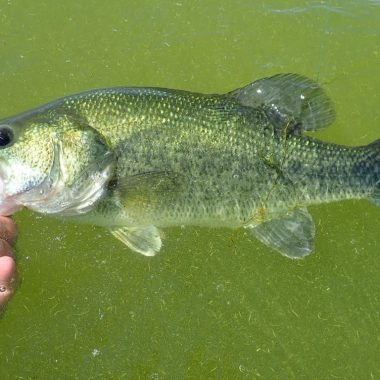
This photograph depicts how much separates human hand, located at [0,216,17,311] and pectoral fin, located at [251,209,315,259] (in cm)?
158

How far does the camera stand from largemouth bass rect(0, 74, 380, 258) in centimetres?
285

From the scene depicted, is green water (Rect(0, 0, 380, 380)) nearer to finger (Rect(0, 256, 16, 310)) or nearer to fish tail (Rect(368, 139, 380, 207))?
finger (Rect(0, 256, 16, 310))

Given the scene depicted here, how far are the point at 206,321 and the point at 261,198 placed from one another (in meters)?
0.91

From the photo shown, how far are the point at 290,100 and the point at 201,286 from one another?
1376mm

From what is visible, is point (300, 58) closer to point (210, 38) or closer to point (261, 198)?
point (210, 38)

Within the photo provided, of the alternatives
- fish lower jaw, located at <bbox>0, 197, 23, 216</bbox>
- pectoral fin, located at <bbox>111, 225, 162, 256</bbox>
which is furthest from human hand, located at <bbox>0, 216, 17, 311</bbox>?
pectoral fin, located at <bbox>111, 225, 162, 256</bbox>

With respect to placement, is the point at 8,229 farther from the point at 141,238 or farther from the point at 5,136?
the point at 141,238

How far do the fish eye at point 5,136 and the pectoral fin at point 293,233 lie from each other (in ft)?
5.26

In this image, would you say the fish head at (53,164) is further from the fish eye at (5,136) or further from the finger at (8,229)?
the finger at (8,229)

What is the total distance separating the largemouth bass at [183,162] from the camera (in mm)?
2846

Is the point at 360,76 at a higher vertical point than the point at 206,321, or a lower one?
higher

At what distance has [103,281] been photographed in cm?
341

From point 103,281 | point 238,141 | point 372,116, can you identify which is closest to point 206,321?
point 103,281

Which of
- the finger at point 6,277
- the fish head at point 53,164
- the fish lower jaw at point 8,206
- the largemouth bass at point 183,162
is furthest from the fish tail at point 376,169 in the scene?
the finger at point 6,277
